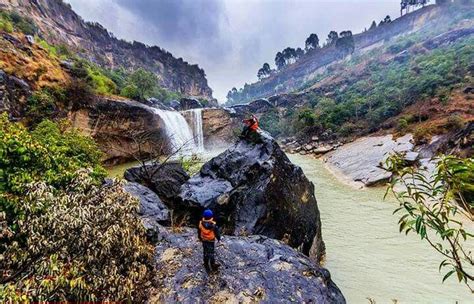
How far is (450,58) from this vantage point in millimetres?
37750

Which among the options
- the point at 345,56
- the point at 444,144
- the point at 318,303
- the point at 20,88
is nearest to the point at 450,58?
the point at 444,144

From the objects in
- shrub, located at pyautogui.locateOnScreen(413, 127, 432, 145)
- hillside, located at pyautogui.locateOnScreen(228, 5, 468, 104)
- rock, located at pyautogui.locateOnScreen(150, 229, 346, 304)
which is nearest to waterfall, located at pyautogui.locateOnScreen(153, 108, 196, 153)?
shrub, located at pyautogui.locateOnScreen(413, 127, 432, 145)

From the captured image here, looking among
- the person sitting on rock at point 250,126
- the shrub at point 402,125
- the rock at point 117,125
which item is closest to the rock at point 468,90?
the shrub at point 402,125

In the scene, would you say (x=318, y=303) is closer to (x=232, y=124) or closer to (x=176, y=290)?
(x=176, y=290)

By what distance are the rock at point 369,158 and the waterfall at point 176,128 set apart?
15.4 meters

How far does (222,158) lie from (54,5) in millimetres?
79427

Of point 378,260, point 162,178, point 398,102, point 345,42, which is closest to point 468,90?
point 398,102

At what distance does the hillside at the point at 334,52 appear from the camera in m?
86.1

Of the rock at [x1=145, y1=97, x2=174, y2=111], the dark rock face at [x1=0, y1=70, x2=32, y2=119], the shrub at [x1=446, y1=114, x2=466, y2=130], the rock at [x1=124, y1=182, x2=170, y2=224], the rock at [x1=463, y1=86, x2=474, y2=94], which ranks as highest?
the rock at [x1=145, y1=97, x2=174, y2=111]

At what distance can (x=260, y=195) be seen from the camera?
7.79m

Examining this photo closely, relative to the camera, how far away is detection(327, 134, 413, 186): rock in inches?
682

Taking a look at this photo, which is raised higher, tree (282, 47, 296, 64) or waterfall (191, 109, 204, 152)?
tree (282, 47, 296, 64)

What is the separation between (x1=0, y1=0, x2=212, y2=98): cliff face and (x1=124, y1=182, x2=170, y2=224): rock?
181ft

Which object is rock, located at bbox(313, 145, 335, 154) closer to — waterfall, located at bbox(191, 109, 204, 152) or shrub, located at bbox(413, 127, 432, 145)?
shrub, located at bbox(413, 127, 432, 145)
